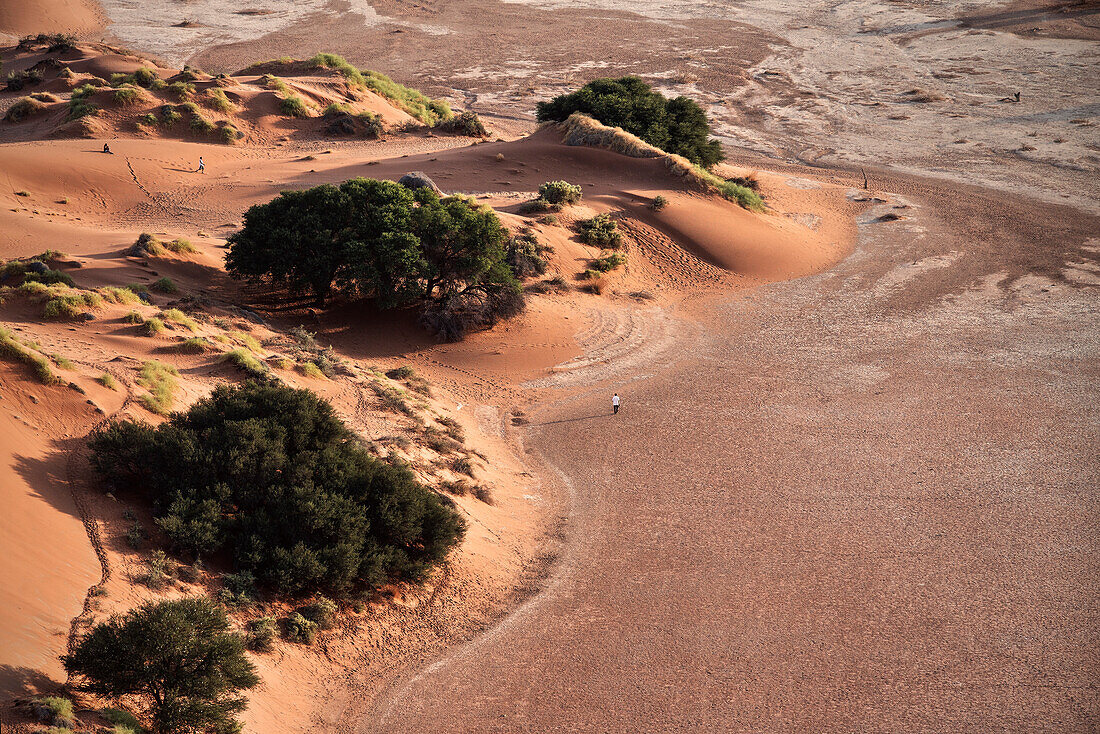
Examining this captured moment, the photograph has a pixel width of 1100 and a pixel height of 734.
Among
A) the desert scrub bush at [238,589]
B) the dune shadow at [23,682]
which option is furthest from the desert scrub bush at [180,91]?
the dune shadow at [23,682]

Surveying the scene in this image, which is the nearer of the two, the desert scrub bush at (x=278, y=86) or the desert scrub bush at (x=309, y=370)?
the desert scrub bush at (x=309, y=370)

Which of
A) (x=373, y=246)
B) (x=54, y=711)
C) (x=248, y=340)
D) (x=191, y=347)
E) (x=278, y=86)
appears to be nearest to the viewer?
(x=54, y=711)

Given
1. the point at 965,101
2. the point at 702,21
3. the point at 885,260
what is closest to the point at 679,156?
the point at 885,260

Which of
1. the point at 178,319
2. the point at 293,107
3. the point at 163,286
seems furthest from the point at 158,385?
the point at 293,107

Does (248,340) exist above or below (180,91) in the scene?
below

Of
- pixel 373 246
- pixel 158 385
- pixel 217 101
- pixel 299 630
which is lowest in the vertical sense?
pixel 299 630

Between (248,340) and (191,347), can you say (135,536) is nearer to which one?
(191,347)

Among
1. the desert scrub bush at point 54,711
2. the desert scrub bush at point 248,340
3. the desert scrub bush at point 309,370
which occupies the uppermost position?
the desert scrub bush at point 248,340

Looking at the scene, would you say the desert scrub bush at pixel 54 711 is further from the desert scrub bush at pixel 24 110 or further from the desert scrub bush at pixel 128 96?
the desert scrub bush at pixel 24 110
